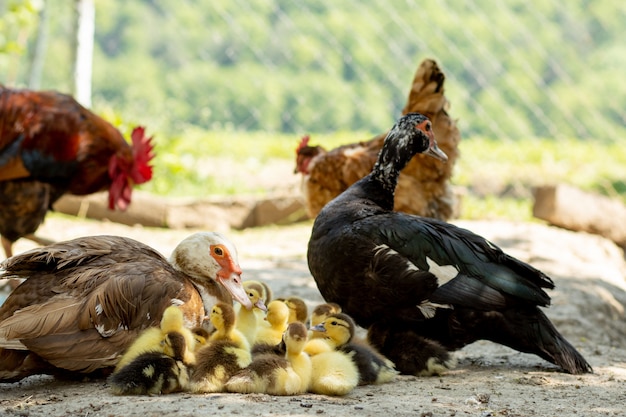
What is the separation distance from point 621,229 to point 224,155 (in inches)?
231

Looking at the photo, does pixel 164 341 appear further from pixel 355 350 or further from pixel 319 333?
pixel 355 350

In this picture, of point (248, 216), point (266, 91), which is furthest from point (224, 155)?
point (248, 216)

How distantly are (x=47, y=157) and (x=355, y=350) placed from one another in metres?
3.58

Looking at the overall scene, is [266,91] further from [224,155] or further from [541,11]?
[541,11]

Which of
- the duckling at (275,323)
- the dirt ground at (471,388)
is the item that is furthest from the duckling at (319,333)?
the dirt ground at (471,388)

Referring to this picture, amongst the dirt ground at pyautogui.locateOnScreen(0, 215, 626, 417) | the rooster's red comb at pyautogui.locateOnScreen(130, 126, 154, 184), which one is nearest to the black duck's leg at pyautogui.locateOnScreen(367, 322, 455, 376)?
the dirt ground at pyautogui.locateOnScreen(0, 215, 626, 417)

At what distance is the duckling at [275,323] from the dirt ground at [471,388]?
0.60 m

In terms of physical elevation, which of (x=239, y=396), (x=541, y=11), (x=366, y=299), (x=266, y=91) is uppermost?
(x=541, y=11)

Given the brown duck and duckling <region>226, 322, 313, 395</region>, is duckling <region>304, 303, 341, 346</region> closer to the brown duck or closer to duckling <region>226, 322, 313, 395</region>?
duckling <region>226, 322, 313, 395</region>

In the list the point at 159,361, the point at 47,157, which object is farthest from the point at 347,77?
the point at 159,361

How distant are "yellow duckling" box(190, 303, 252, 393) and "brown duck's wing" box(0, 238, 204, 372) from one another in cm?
27

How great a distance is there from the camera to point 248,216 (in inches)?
425

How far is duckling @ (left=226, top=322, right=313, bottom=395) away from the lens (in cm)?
395

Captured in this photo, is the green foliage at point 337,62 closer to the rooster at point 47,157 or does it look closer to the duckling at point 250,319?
the rooster at point 47,157
